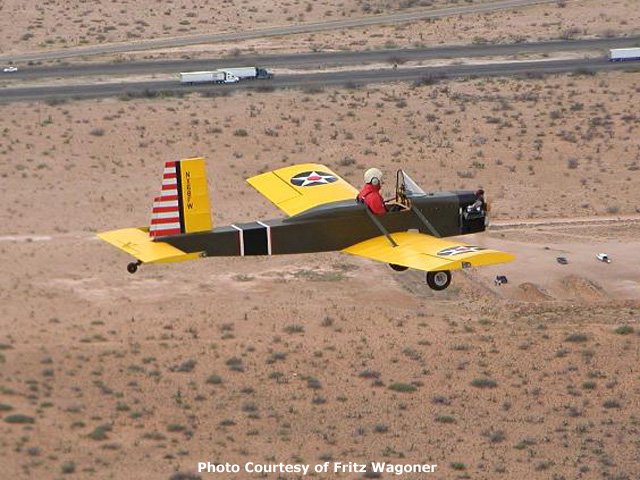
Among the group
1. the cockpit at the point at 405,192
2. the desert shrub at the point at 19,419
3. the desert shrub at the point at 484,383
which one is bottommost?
the desert shrub at the point at 484,383

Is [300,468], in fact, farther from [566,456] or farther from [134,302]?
[134,302]

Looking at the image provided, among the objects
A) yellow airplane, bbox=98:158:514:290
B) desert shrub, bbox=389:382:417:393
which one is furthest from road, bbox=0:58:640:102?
desert shrub, bbox=389:382:417:393

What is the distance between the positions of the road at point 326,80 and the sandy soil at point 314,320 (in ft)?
20.4

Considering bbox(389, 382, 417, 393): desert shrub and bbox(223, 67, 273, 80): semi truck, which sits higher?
bbox(223, 67, 273, 80): semi truck

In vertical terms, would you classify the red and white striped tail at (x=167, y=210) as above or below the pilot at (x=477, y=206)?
above

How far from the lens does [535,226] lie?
63844 mm

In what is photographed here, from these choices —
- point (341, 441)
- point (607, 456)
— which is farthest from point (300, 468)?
point (607, 456)

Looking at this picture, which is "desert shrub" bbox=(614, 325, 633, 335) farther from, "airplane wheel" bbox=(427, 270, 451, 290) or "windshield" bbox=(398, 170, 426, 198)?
"windshield" bbox=(398, 170, 426, 198)

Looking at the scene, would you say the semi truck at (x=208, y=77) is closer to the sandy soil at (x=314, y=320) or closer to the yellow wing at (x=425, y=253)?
the sandy soil at (x=314, y=320)

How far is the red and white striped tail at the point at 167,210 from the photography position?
44531 millimetres

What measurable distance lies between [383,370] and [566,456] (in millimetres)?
7697

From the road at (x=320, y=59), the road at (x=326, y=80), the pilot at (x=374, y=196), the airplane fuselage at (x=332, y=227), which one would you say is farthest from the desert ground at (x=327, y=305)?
the road at (x=320, y=59)

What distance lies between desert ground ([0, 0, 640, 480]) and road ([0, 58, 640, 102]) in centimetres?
155

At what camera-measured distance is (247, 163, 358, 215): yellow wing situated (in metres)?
49.5
